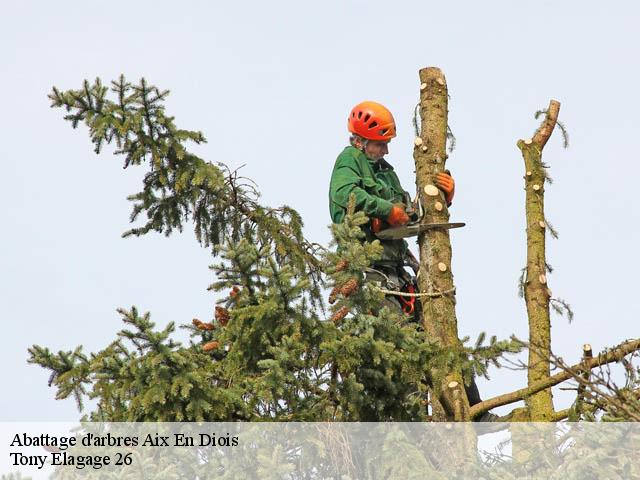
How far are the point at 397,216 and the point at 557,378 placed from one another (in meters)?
1.97

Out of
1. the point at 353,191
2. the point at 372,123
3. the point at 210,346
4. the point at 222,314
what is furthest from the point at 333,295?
the point at 372,123

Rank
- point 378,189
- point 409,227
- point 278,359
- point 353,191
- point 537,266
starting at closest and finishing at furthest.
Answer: point 278,359 < point 353,191 < point 409,227 < point 378,189 < point 537,266

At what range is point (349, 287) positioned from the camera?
8.38m

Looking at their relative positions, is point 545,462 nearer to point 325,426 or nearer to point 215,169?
point 325,426

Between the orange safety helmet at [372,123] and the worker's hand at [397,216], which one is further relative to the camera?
the orange safety helmet at [372,123]

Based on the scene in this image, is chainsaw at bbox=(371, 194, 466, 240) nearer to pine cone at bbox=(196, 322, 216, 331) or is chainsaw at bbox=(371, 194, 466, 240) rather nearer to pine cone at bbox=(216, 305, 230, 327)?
pine cone at bbox=(196, 322, 216, 331)

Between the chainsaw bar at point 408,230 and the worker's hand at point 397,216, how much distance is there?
2.5 inches

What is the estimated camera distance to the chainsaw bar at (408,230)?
10438 millimetres

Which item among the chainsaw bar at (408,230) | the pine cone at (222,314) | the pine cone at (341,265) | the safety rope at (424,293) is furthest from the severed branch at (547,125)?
the pine cone at (222,314)

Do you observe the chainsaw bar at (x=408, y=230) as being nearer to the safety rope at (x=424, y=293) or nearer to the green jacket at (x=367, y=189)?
the green jacket at (x=367, y=189)

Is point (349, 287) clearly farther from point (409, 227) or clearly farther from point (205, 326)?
point (409, 227)

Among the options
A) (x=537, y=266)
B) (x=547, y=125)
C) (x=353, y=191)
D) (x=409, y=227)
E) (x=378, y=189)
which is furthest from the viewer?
(x=547, y=125)

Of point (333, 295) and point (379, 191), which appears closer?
point (333, 295)

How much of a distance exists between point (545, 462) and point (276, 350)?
1.82m
